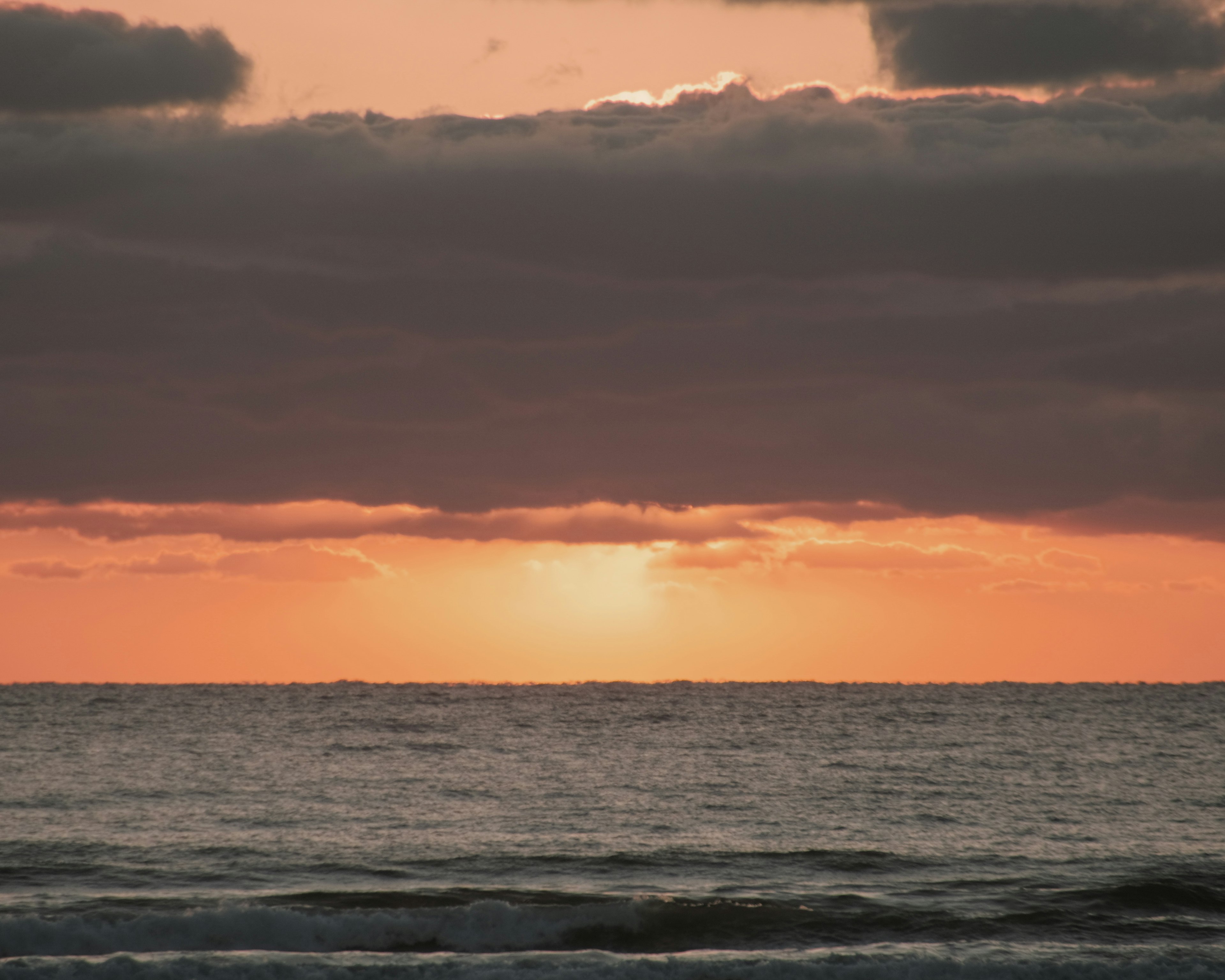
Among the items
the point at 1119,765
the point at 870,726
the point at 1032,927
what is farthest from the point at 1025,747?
the point at 1032,927

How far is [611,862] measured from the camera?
41875 mm

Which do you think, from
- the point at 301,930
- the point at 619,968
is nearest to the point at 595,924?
the point at 619,968

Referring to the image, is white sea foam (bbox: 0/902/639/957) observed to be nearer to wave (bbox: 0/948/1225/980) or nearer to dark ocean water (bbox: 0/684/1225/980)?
dark ocean water (bbox: 0/684/1225/980)

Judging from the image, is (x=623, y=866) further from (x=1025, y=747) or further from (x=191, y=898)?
(x=1025, y=747)

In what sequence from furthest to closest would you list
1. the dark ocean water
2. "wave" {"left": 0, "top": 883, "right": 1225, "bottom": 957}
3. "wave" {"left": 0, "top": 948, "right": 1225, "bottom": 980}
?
"wave" {"left": 0, "top": 883, "right": 1225, "bottom": 957} → the dark ocean water → "wave" {"left": 0, "top": 948, "right": 1225, "bottom": 980}

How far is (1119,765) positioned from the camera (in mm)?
77562

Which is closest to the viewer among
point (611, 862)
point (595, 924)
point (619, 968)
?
point (619, 968)

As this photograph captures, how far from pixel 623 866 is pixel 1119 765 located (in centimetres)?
4887

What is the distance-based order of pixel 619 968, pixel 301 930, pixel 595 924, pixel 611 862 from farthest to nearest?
pixel 611 862 < pixel 595 924 < pixel 301 930 < pixel 619 968

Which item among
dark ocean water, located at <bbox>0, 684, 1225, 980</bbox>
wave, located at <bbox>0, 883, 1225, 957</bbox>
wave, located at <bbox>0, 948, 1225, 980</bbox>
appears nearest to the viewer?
wave, located at <bbox>0, 948, 1225, 980</bbox>

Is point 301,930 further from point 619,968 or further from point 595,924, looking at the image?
point 619,968

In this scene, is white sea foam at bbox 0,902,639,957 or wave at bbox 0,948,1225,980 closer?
wave at bbox 0,948,1225,980

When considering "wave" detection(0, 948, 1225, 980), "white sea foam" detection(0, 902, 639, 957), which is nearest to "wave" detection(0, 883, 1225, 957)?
"white sea foam" detection(0, 902, 639, 957)

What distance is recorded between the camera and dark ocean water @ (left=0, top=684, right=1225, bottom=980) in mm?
29469
